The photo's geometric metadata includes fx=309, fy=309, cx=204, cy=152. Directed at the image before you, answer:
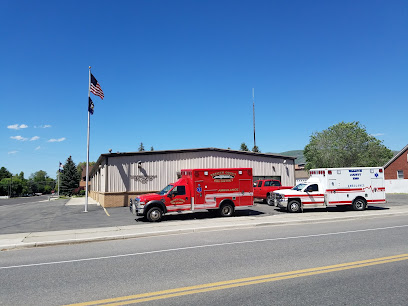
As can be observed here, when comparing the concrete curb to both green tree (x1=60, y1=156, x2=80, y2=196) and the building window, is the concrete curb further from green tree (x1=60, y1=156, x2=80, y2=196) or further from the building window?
green tree (x1=60, y1=156, x2=80, y2=196)

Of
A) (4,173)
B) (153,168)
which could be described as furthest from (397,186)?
(4,173)

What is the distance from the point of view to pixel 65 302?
4957 millimetres

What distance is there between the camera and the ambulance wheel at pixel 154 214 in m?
15.7

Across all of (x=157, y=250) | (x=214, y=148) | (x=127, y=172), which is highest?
(x=214, y=148)

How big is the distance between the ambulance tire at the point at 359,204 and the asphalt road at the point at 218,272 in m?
9.40

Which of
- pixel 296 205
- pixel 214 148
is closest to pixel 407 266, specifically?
pixel 296 205

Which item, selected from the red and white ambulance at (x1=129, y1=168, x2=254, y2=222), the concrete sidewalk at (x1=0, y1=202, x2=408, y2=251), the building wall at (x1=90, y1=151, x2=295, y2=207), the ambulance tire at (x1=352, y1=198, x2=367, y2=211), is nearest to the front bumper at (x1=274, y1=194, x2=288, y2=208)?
the red and white ambulance at (x1=129, y1=168, x2=254, y2=222)

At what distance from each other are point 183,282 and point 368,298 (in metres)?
3.11

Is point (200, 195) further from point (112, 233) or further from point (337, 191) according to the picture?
point (337, 191)

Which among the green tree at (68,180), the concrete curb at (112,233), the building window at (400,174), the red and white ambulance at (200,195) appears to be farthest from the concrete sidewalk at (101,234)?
the green tree at (68,180)

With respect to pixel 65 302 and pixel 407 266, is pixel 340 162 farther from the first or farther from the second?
pixel 65 302

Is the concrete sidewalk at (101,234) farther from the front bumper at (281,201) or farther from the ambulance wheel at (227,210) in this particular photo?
the front bumper at (281,201)

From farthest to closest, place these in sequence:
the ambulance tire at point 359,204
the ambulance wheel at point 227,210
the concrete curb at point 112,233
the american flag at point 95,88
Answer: the american flag at point 95,88, the ambulance tire at point 359,204, the ambulance wheel at point 227,210, the concrete curb at point 112,233

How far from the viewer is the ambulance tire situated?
63.1 feet
